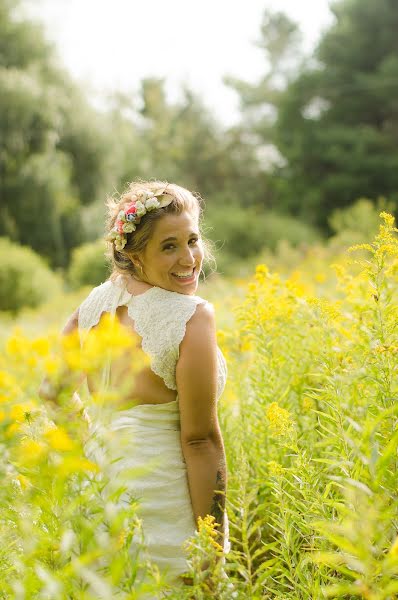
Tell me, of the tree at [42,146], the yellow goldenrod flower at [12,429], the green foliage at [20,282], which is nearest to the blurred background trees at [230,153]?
the tree at [42,146]

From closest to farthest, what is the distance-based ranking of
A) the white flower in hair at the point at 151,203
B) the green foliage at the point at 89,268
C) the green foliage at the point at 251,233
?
1. the white flower in hair at the point at 151,203
2. the green foliage at the point at 89,268
3. the green foliage at the point at 251,233

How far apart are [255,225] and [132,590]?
17555 millimetres

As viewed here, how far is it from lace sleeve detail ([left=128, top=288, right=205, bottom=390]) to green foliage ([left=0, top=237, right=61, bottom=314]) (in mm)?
11365

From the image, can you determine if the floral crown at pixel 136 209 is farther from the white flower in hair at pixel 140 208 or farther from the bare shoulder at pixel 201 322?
the bare shoulder at pixel 201 322

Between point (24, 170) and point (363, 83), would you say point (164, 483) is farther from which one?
point (363, 83)

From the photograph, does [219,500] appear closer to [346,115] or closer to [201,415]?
[201,415]

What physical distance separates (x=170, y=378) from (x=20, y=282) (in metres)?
11.5

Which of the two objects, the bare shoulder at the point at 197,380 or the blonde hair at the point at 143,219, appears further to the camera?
the blonde hair at the point at 143,219

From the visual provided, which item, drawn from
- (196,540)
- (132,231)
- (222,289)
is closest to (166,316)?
(132,231)

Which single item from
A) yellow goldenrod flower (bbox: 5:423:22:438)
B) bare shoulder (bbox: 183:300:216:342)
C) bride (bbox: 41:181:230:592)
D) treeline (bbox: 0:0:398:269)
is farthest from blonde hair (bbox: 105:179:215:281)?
treeline (bbox: 0:0:398:269)

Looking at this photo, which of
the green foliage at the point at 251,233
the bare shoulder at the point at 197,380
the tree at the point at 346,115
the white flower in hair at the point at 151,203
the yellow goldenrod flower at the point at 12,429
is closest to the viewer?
the yellow goldenrod flower at the point at 12,429

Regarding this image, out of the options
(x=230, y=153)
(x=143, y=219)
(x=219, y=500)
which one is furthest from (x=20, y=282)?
(x=230, y=153)

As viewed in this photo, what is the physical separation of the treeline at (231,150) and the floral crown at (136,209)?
10.7 m

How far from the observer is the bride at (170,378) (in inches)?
60.2
